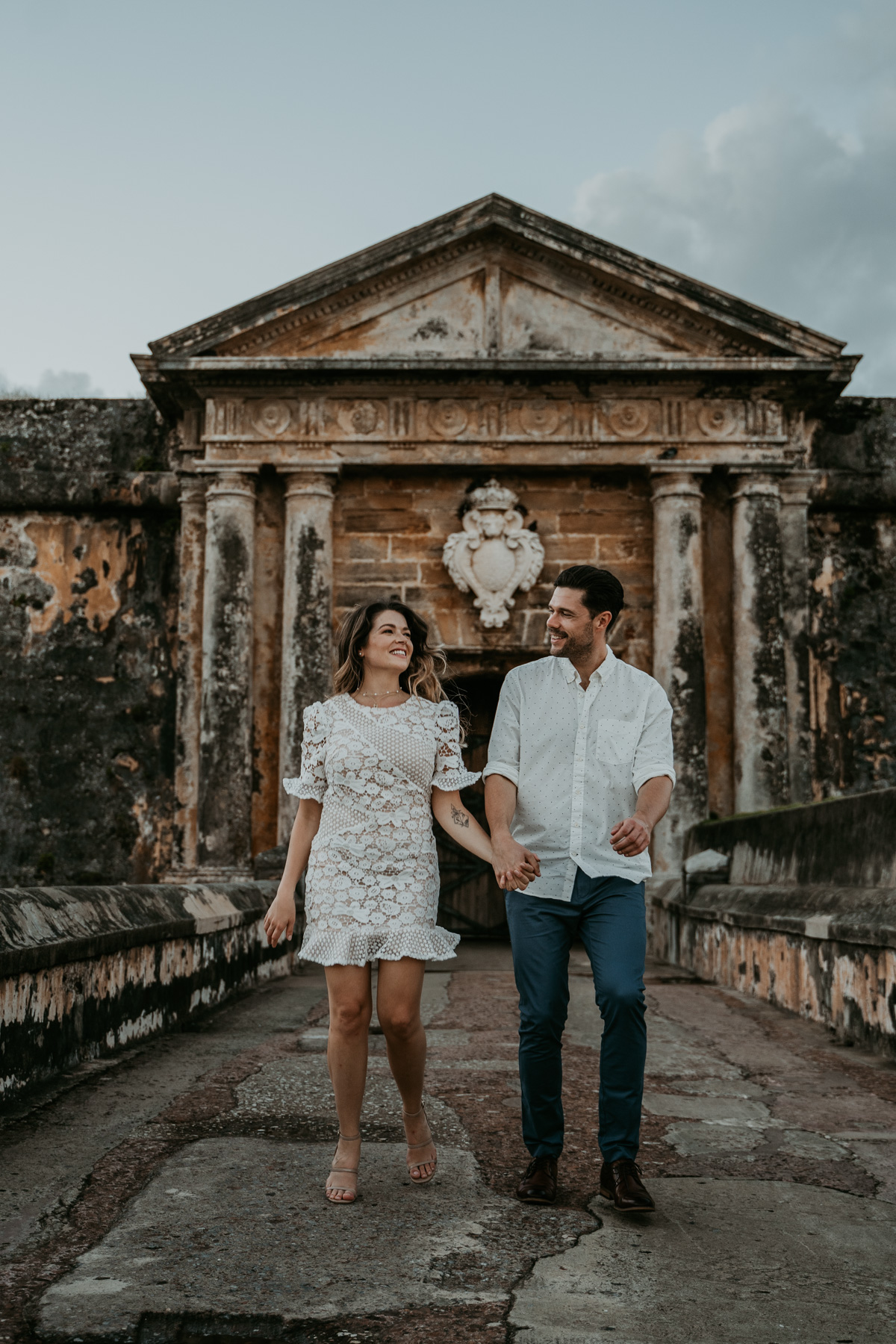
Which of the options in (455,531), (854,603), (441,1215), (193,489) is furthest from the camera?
(854,603)

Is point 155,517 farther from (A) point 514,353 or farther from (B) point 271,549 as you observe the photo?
(A) point 514,353

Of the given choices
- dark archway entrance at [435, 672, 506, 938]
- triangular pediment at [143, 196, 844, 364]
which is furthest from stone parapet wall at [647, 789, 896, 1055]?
triangular pediment at [143, 196, 844, 364]

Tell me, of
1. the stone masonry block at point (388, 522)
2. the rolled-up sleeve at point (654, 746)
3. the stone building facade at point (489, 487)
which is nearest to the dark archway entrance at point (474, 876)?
the stone building facade at point (489, 487)

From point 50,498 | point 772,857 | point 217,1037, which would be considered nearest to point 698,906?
point 772,857

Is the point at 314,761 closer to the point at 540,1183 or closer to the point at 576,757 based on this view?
the point at 576,757

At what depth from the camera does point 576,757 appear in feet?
11.3

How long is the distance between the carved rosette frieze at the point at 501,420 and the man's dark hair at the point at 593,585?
817 centimetres

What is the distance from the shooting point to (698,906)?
9.05m

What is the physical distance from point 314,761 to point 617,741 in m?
0.81

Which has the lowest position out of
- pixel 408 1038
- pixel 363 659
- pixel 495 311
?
pixel 408 1038

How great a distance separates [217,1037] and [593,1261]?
3.48 m

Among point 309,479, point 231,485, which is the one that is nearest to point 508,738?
point 309,479

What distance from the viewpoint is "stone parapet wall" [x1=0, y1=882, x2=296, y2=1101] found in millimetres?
4094

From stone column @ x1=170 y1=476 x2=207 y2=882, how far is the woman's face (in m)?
8.47
